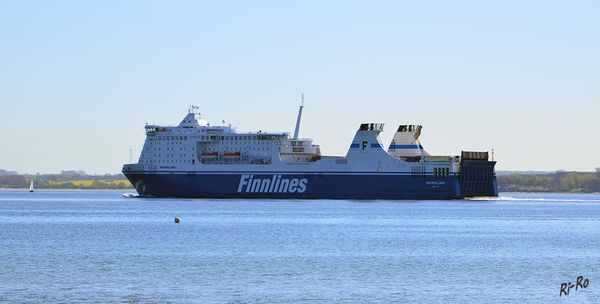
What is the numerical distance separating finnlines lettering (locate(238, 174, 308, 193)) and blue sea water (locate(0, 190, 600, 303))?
1317 inches

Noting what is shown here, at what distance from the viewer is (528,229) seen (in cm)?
5762

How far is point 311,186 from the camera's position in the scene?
94000 mm

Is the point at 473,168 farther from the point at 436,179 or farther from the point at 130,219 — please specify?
→ the point at 130,219

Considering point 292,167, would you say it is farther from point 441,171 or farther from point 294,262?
point 294,262

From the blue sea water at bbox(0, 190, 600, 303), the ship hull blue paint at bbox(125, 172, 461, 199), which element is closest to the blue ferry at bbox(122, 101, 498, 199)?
the ship hull blue paint at bbox(125, 172, 461, 199)

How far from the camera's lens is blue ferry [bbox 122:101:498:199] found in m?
92.2

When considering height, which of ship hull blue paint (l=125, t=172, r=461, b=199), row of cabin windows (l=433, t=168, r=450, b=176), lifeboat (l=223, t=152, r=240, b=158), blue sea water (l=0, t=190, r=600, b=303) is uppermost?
lifeboat (l=223, t=152, r=240, b=158)

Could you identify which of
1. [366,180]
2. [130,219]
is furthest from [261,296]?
[366,180]

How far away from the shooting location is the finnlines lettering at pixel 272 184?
94.1m

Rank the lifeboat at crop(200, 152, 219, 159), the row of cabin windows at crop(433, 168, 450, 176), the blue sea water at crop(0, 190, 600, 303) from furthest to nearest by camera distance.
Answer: the lifeboat at crop(200, 152, 219, 159), the row of cabin windows at crop(433, 168, 450, 176), the blue sea water at crop(0, 190, 600, 303)

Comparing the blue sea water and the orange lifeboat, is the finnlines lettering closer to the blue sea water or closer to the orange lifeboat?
the orange lifeboat

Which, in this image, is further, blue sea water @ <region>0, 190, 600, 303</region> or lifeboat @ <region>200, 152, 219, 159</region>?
lifeboat @ <region>200, 152, 219, 159</region>

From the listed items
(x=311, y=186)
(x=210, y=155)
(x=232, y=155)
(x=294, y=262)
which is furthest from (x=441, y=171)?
(x=294, y=262)

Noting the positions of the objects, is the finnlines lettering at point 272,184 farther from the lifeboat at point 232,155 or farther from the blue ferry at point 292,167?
the lifeboat at point 232,155
